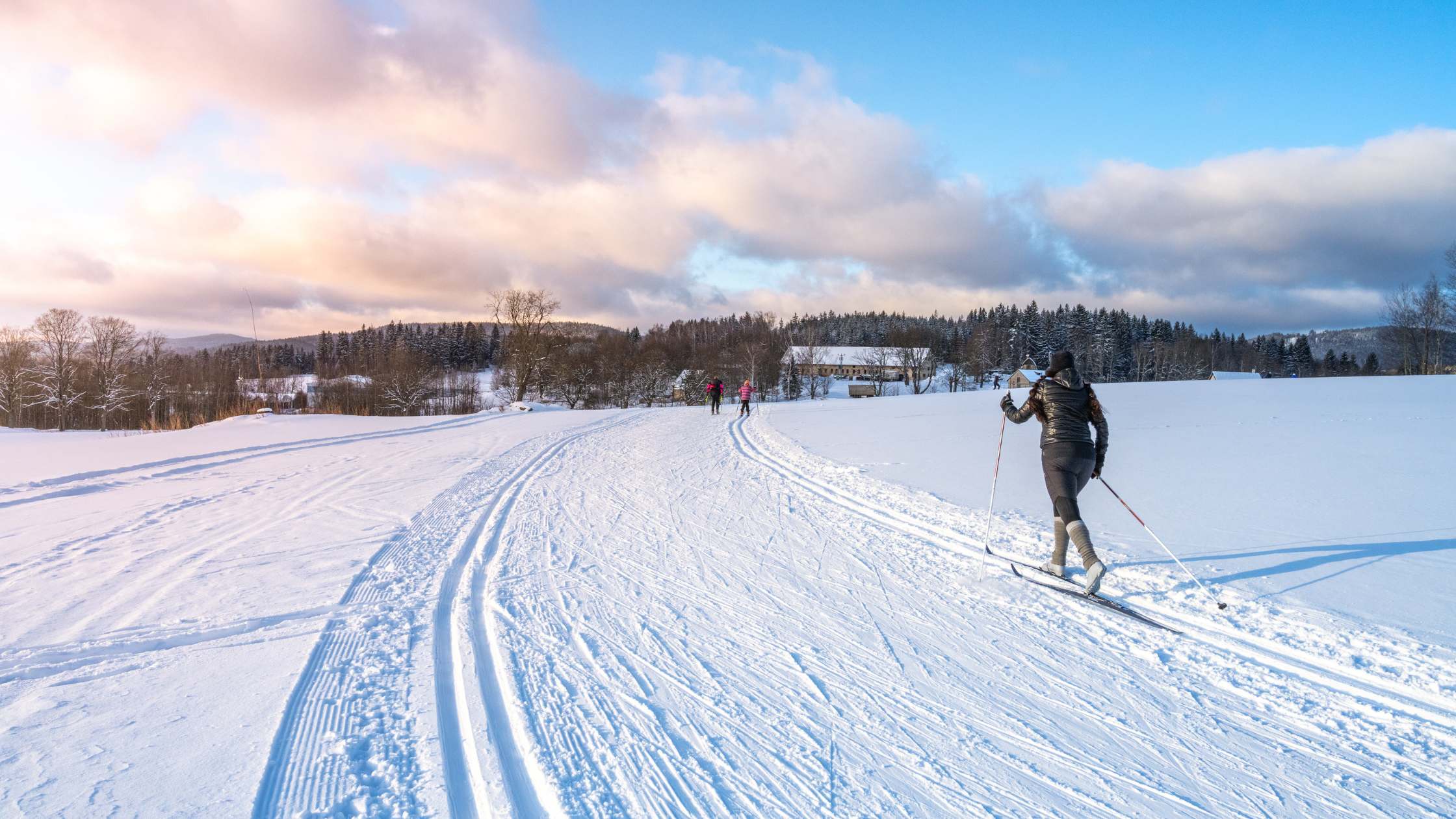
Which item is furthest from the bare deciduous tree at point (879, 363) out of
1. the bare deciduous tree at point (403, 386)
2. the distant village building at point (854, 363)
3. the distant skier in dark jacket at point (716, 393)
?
the distant skier in dark jacket at point (716, 393)

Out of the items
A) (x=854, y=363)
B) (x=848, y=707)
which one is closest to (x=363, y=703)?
(x=848, y=707)

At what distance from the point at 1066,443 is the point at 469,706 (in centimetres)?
467

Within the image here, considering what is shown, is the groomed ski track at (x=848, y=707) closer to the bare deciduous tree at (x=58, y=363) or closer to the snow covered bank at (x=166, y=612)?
the snow covered bank at (x=166, y=612)

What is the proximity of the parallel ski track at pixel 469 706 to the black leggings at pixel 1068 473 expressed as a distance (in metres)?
4.26

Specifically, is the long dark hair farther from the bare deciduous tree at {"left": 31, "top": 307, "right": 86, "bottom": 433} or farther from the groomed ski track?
the bare deciduous tree at {"left": 31, "top": 307, "right": 86, "bottom": 433}

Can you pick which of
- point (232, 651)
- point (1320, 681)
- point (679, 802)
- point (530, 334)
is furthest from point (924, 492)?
point (530, 334)

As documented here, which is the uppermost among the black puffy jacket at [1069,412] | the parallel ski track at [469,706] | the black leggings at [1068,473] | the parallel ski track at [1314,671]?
the black puffy jacket at [1069,412]

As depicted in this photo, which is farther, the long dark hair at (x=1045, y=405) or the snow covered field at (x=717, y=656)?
the long dark hair at (x=1045, y=405)

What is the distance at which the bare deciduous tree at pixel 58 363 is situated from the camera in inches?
1328

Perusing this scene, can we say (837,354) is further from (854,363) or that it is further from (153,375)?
(153,375)

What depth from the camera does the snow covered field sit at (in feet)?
8.34

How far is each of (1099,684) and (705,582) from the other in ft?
9.24

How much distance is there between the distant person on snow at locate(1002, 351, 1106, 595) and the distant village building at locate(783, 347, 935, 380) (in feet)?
194

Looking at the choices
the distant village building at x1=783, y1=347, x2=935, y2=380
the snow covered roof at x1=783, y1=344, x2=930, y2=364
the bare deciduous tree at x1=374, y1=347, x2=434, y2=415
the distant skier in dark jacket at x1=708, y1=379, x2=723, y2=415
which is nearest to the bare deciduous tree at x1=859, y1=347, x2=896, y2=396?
the distant village building at x1=783, y1=347, x2=935, y2=380
